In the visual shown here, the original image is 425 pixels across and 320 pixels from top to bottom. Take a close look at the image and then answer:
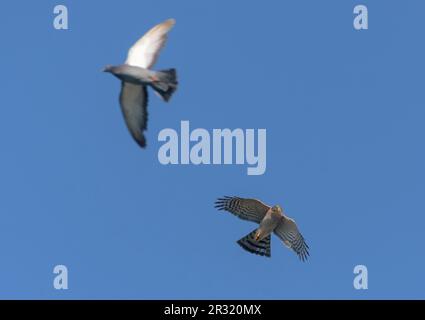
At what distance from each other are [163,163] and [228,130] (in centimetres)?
134

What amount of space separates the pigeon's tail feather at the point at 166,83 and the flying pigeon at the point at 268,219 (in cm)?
295

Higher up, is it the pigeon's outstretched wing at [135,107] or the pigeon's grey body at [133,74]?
the pigeon's grey body at [133,74]

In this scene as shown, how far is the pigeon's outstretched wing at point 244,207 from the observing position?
71.8 ft

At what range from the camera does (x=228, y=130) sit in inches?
923

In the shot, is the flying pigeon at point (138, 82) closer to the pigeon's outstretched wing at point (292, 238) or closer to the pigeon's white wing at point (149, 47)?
the pigeon's white wing at point (149, 47)

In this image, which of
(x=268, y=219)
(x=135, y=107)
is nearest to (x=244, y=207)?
(x=268, y=219)

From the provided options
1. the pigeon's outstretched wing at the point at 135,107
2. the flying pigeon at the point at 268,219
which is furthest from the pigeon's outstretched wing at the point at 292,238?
the pigeon's outstretched wing at the point at 135,107

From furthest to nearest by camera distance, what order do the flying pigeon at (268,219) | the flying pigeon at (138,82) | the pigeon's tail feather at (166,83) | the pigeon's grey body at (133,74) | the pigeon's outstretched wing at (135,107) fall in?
the flying pigeon at (268,219)
the pigeon's outstretched wing at (135,107)
the flying pigeon at (138,82)
the pigeon's grey body at (133,74)
the pigeon's tail feather at (166,83)

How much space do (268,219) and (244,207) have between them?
45cm

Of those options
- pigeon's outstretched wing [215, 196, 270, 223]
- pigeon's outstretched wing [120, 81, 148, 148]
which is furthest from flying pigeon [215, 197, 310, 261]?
pigeon's outstretched wing [120, 81, 148, 148]

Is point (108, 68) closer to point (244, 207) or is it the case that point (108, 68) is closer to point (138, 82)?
point (138, 82)
